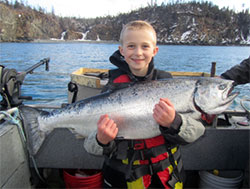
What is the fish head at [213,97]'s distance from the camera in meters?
2.07

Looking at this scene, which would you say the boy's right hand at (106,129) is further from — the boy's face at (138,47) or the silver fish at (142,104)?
the boy's face at (138,47)

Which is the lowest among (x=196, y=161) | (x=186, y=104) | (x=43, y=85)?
(x=43, y=85)

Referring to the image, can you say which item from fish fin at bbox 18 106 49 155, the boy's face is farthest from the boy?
fish fin at bbox 18 106 49 155

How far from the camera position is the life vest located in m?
2.18

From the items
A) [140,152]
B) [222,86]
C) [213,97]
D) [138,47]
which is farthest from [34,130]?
[222,86]

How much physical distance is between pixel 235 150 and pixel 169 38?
422 feet

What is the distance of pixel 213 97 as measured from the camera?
208 cm

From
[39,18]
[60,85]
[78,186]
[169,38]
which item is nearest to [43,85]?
[60,85]

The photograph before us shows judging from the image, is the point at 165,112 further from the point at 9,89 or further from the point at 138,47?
the point at 9,89

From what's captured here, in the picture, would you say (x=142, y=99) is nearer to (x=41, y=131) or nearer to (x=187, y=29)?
(x=41, y=131)

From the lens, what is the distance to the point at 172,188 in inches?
85.1

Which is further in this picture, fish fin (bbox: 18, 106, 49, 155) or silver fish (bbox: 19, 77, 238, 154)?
fish fin (bbox: 18, 106, 49, 155)

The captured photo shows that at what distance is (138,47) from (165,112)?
33.4 inches

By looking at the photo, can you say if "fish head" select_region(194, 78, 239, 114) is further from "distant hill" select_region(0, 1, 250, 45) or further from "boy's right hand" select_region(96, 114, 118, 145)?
"distant hill" select_region(0, 1, 250, 45)
